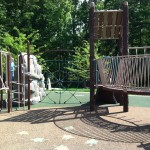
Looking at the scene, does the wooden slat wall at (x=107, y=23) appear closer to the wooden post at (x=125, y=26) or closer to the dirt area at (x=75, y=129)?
the wooden post at (x=125, y=26)

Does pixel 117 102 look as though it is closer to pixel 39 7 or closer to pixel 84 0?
pixel 39 7

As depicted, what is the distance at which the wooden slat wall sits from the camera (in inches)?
348

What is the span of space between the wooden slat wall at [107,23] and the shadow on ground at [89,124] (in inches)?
89.0

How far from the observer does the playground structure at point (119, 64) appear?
23.6 ft

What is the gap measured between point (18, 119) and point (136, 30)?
21584 mm

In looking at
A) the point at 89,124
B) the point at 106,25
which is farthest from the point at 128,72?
the point at 106,25

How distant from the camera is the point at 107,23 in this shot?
9102 millimetres

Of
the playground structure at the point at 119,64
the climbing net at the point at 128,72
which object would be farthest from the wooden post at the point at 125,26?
the climbing net at the point at 128,72

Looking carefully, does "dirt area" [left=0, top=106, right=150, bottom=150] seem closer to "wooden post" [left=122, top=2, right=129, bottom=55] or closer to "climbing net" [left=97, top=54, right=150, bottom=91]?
"climbing net" [left=97, top=54, right=150, bottom=91]

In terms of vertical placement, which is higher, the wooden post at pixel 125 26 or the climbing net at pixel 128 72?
the wooden post at pixel 125 26

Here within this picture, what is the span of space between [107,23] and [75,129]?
3666 mm

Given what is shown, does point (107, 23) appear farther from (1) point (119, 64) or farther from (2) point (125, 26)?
(1) point (119, 64)

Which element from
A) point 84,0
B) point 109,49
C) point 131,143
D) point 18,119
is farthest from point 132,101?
point 84,0

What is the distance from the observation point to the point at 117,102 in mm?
10617
